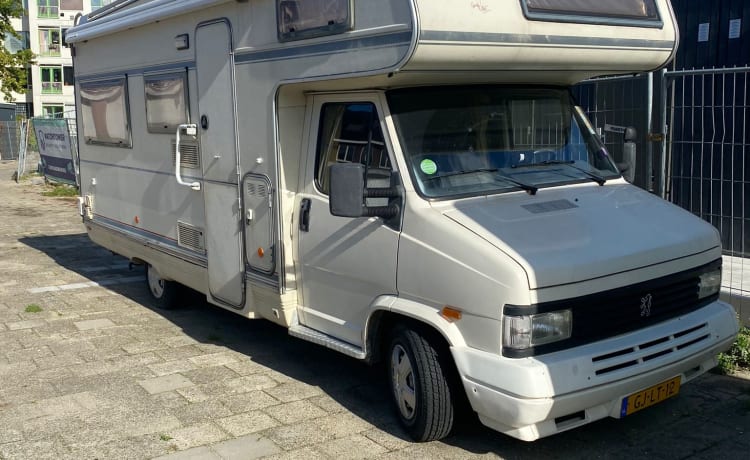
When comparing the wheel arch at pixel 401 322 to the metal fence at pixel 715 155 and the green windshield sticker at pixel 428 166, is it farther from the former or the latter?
the metal fence at pixel 715 155

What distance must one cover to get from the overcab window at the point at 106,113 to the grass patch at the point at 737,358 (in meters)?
5.81

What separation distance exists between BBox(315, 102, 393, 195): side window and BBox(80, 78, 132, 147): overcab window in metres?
3.29

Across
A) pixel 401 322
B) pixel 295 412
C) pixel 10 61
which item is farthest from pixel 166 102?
pixel 10 61

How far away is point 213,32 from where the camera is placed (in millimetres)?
6402

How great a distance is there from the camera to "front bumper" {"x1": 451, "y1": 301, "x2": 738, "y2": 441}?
417cm

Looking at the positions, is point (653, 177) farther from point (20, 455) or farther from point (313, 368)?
point (20, 455)

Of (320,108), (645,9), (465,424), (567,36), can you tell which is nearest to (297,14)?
(320,108)

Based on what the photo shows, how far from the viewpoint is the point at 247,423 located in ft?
17.6

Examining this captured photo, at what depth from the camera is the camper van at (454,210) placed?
14.3 ft

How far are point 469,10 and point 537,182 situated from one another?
4.09 feet

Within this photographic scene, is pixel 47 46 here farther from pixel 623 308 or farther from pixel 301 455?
pixel 623 308

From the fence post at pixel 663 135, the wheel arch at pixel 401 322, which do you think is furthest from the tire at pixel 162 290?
the fence post at pixel 663 135

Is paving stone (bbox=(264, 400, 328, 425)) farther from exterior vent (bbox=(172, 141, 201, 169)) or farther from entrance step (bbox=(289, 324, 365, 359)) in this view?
exterior vent (bbox=(172, 141, 201, 169))

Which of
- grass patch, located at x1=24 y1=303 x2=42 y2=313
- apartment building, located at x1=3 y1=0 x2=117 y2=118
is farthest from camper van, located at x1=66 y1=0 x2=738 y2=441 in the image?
apartment building, located at x1=3 y1=0 x2=117 y2=118
